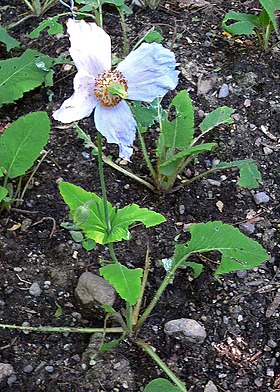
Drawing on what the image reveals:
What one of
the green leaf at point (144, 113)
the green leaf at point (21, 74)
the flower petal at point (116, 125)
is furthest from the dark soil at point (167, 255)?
the flower petal at point (116, 125)

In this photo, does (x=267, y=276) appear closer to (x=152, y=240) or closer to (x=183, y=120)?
(x=152, y=240)

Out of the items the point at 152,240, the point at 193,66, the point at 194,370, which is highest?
the point at 193,66

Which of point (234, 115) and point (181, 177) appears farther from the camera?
point (234, 115)

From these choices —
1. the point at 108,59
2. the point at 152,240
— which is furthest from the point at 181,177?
the point at 108,59

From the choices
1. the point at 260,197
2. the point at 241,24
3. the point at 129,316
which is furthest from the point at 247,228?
the point at 241,24

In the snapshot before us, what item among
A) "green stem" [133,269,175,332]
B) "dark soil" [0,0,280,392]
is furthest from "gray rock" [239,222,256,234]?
"green stem" [133,269,175,332]

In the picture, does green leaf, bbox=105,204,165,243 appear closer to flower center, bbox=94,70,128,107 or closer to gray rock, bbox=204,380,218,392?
flower center, bbox=94,70,128,107

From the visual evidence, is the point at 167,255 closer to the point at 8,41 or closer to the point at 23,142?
the point at 23,142
